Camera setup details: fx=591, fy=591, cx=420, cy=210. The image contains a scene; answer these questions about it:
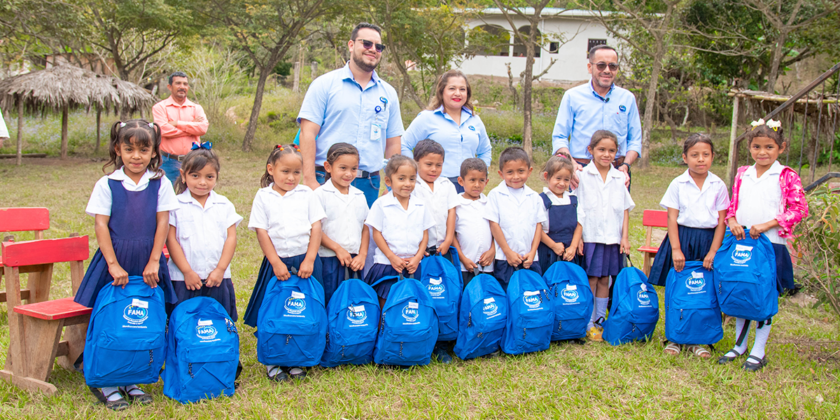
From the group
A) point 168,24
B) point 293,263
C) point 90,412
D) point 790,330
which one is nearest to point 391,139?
point 293,263

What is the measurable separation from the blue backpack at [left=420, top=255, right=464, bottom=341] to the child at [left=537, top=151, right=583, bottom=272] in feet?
2.39

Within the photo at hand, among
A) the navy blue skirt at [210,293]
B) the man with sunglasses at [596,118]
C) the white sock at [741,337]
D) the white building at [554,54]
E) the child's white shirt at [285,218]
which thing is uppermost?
the white building at [554,54]

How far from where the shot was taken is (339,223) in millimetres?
3457

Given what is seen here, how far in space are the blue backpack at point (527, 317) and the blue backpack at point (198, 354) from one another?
1606 mm

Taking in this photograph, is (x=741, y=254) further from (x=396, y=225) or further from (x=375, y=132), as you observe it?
(x=375, y=132)

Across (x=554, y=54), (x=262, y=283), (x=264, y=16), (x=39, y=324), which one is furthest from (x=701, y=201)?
(x=554, y=54)

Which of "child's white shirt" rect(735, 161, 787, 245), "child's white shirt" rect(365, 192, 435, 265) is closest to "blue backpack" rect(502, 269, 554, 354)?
"child's white shirt" rect(365, 192, 435, 265)

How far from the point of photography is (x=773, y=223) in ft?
11.1

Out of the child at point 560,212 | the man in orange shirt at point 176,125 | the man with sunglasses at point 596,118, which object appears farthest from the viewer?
the man in orange shirt at point 176,125

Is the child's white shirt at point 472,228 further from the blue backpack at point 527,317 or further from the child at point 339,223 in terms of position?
the child at point 339,223

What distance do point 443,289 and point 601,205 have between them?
48.2 inches

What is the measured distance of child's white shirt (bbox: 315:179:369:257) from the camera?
3.46 m

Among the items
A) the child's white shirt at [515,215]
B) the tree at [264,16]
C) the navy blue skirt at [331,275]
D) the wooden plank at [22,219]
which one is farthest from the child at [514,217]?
the tree at [264,16]

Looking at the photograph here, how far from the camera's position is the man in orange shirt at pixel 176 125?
618cm
